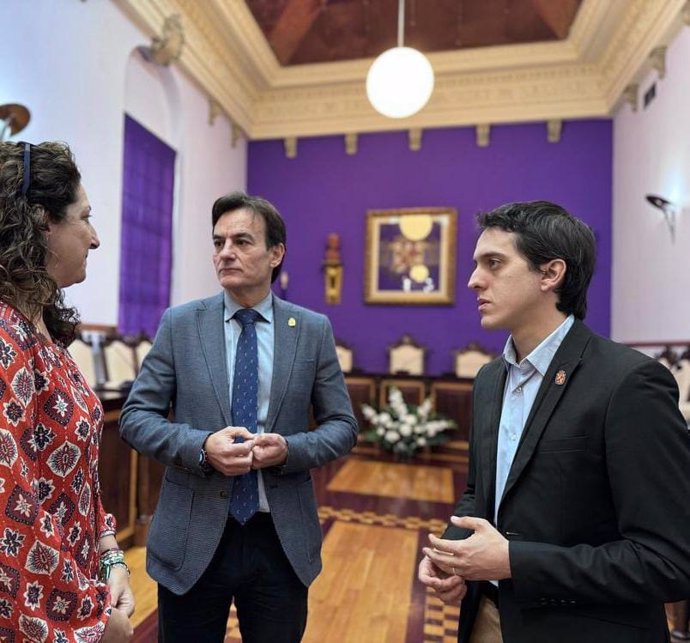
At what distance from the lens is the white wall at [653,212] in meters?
5.00

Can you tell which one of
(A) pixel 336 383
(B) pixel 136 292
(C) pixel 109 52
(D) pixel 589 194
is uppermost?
(C) pixel 109 52

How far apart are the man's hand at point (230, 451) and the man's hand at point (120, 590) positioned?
0.31m

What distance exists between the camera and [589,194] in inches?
287

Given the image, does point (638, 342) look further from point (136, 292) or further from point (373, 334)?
point (136, 292)

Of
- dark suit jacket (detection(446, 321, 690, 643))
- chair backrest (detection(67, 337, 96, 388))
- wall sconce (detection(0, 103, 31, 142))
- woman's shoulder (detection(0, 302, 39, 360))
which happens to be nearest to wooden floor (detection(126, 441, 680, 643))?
dark suit jacket (detection(446, 321, 690, 643))

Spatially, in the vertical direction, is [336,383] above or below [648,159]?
below

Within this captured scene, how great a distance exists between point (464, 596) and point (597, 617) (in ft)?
1.10

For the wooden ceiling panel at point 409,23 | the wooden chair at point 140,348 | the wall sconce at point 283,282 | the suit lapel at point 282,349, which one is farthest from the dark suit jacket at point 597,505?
the wall sconce at point 283,282

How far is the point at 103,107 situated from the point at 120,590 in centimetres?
485

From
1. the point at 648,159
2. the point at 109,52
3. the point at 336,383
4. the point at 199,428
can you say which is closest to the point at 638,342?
the point at 648,159

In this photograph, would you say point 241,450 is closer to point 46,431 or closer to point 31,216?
point 46,431

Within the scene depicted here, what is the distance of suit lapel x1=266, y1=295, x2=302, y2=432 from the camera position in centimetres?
142

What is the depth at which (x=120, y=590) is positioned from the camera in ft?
3.65

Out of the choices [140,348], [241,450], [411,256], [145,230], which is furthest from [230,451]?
[411,256]
